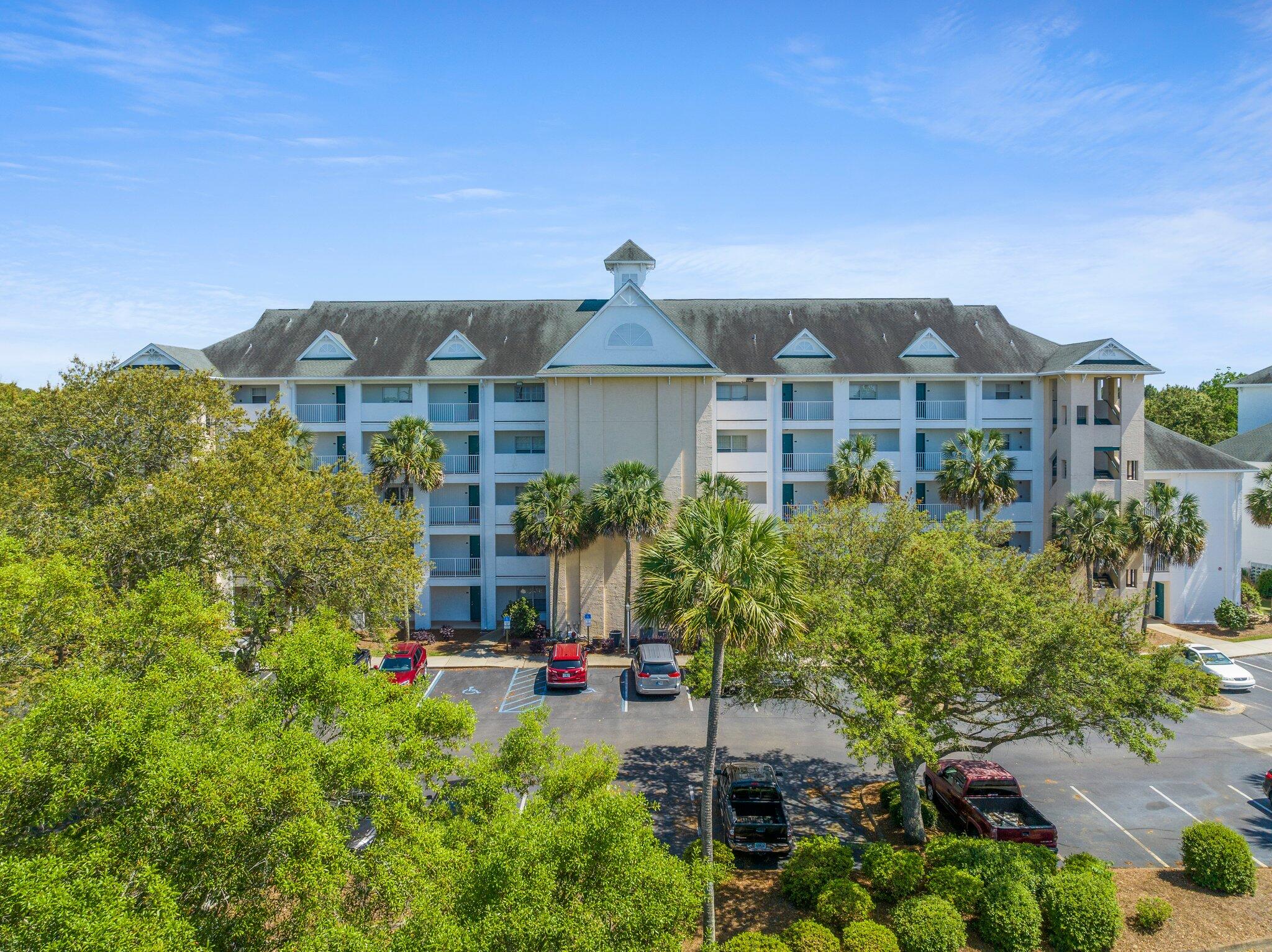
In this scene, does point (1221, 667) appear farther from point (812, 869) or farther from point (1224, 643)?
point (812, 869)

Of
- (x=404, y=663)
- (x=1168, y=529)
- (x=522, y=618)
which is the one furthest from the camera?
(x=522, y=618)

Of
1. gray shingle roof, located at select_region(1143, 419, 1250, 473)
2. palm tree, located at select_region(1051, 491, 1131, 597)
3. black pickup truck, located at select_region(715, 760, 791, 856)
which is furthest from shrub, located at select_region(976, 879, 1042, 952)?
gray shingle roof, located at select_region(1143, 419, 1250, 473)

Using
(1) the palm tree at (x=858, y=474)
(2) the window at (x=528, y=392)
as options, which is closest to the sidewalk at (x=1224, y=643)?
(1) the palm tree at (x=858, y=474)

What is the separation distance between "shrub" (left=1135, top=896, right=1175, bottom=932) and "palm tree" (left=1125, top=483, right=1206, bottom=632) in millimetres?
25185

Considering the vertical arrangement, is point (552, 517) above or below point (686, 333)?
below

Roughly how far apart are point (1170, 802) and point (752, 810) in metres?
12.4

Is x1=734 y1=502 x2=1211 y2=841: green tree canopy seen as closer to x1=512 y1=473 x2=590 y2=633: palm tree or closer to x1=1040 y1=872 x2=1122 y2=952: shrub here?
x1=1040 y1=872 x2=1122 y2=952: shrub

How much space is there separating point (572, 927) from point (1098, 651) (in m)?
13.5

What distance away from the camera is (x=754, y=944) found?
13945 mm

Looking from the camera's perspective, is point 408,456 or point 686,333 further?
point 686,333

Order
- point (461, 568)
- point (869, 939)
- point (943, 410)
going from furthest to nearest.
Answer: point (943, 410)
point (461, 568)
point (869, 939)

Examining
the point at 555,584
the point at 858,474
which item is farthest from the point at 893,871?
the point at 858,474

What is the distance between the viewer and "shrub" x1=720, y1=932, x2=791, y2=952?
13.8 m

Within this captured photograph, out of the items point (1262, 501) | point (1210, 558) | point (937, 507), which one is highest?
point (1262, 501)
